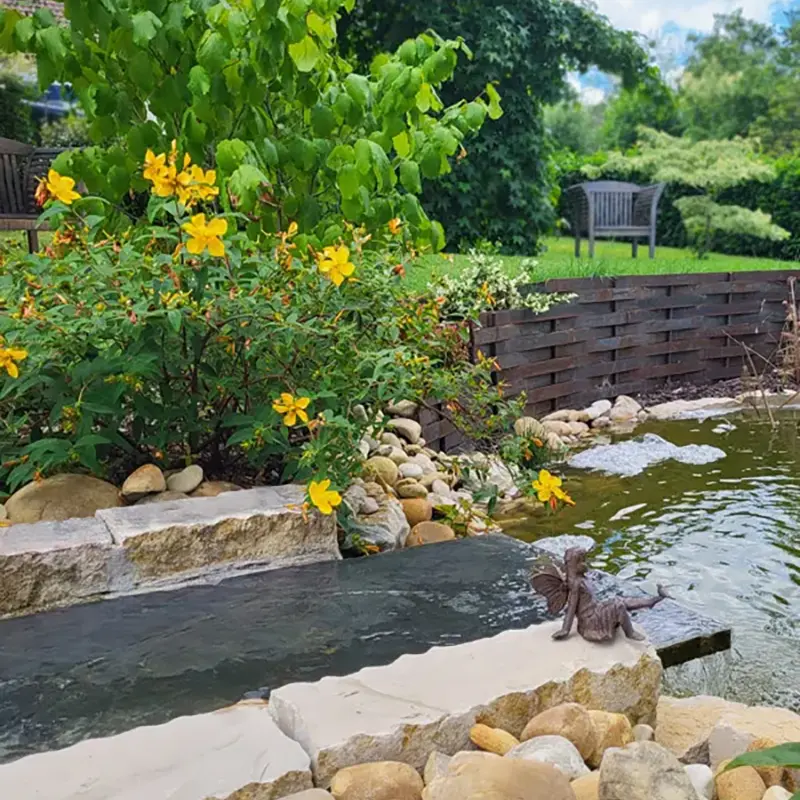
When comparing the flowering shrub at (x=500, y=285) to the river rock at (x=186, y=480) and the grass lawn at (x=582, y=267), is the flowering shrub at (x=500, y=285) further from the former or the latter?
the river rock at (x=186, y=480)

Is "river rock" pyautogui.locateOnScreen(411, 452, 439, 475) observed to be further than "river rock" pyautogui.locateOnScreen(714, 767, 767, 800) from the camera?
Yes

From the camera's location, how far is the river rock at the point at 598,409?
620 cm

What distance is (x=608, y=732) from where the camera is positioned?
5.33 ft

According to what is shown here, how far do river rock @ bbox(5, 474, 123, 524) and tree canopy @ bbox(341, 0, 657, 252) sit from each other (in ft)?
25.5

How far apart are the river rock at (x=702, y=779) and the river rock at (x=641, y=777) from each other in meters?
0.14

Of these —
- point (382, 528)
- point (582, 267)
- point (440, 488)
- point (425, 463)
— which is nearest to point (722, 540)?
point (440, 488)

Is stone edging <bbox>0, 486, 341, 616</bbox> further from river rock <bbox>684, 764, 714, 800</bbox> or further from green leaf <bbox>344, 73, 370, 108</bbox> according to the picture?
green leaf <bbox>344, 73, 370, 108</bbox>

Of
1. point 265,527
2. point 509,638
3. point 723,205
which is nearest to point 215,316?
point 265,527

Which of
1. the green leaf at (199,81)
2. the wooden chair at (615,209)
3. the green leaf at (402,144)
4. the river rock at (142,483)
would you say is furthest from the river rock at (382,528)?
the wooden chair at (615,209)

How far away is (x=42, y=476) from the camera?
2.60 metres

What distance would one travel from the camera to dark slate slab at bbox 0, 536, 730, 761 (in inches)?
68.2

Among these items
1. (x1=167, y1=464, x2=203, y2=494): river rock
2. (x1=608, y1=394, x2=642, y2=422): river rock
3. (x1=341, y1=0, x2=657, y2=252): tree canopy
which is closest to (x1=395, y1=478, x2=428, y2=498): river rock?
(x1=167, y1=464, x2=203, y2=494): river rock

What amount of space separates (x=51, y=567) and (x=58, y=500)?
37 centimetres

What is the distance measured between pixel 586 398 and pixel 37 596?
16.0 feet
